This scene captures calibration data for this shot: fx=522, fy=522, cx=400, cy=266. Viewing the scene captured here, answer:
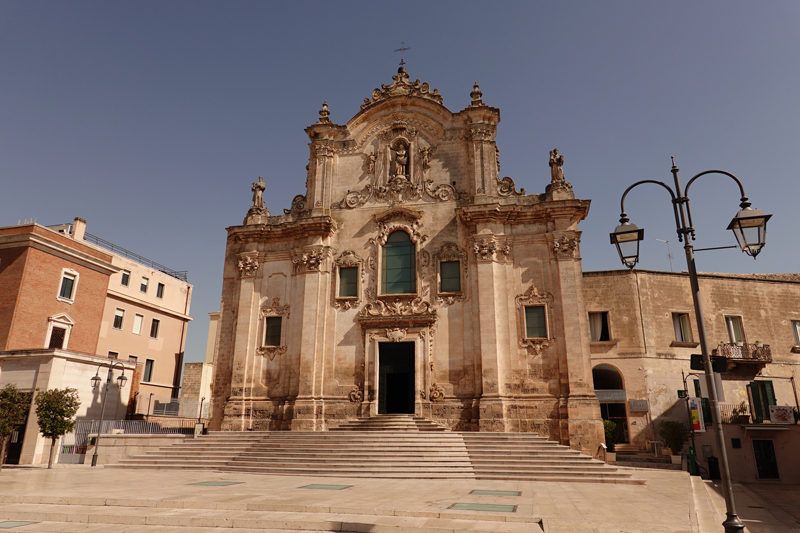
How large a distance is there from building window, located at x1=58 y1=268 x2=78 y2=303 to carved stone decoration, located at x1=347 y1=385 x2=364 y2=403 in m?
18.8

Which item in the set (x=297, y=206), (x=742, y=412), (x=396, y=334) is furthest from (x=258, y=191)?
(x=742, y=412)

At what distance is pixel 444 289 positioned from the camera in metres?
23.4

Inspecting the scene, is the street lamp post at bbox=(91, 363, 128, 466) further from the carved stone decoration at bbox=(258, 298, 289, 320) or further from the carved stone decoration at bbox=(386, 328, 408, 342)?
the carved stone decoration at bbox=(386, 328, 408, 342)

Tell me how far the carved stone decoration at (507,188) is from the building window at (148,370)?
98.7 feet

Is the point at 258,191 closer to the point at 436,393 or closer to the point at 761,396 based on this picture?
the point at 436,393

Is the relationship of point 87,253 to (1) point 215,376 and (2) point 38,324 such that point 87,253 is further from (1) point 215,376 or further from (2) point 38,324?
(1) point 215,376

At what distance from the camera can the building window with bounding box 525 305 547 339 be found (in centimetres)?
2217

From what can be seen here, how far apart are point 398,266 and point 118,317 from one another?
24.6 meters

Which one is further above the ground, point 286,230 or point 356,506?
point 286,230

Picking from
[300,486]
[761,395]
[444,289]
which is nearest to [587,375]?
[444,289]

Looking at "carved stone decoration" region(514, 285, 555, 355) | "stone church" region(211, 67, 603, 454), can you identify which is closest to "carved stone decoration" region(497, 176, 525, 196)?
"stone church" region(211, 67, 603, 454)

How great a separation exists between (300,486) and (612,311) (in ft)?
72.4

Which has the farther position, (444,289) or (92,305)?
(92,305)

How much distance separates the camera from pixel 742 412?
26125 mm
